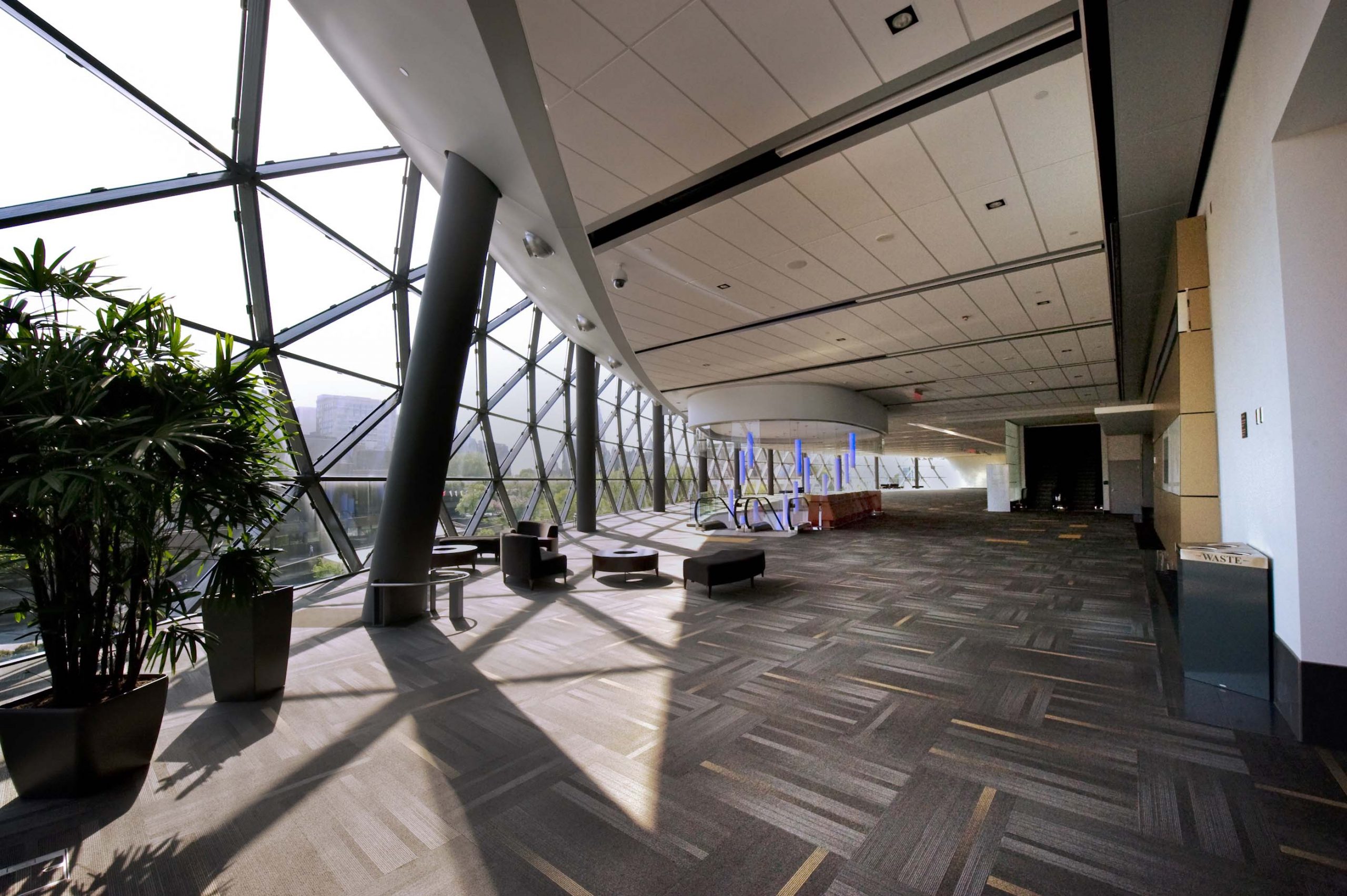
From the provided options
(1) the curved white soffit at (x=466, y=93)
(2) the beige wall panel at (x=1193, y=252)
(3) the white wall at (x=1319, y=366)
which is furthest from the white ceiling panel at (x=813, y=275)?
(3) the white wall at (x=1319, y=366)

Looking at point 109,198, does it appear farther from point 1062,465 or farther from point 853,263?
point 1062,465

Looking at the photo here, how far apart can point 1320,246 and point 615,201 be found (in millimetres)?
5089

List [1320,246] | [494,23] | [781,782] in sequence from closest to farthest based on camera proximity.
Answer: [781,782], [1320,246], [494,23]

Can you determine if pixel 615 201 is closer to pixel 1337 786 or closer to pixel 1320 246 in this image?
pixel 1320 246

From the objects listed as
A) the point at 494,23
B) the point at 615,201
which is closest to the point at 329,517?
the point at 615,201

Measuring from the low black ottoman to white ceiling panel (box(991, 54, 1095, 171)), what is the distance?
4.96 meters

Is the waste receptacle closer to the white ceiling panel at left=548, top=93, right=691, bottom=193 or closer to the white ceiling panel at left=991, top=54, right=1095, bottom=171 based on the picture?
the white ceiling panel at left=991, top=54, right=1095, bottom=171

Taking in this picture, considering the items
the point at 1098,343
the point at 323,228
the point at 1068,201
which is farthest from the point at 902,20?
the point at 1098,343

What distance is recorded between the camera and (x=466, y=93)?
4.13 metres

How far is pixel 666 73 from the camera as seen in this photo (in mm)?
3822

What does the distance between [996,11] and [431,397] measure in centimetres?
507

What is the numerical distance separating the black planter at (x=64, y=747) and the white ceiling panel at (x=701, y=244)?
574cm

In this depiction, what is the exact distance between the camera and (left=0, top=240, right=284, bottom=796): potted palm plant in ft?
7.16

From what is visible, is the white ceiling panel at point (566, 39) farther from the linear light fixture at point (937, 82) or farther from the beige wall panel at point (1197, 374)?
the beige wall panel at point (1197, 374)
